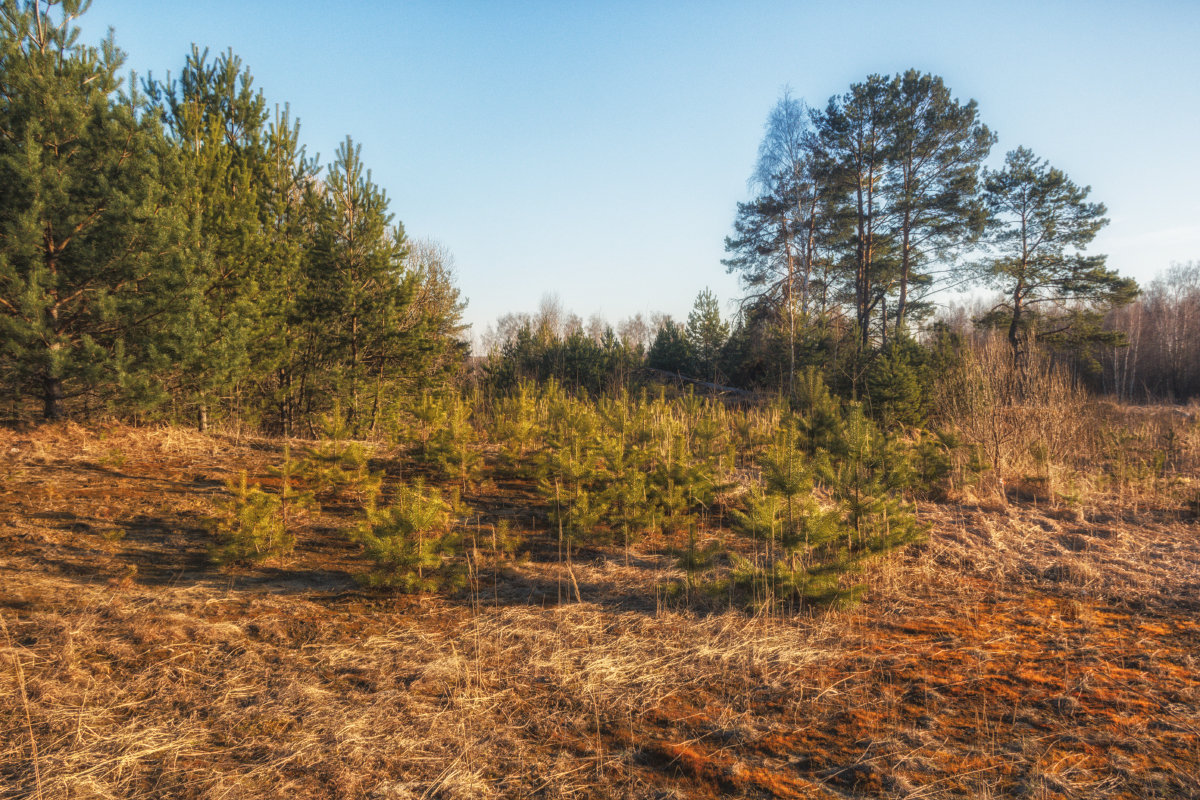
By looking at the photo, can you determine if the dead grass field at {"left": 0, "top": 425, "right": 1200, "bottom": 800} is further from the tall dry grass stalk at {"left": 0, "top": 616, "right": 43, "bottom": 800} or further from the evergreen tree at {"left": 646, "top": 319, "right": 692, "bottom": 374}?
the evergreen tree at {"left": 646, "top": 319, "right": 692, "bottom": 374}

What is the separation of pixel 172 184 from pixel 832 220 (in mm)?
19191

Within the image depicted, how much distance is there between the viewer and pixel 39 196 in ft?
20.1

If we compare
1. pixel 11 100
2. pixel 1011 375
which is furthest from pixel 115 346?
pixel 1011 375

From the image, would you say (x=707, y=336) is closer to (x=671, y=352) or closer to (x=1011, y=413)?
→ (x=671, y=352)

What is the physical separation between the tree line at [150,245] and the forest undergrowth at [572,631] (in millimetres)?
1018

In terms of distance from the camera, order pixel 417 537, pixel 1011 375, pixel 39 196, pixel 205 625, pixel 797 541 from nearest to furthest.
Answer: pixel 205 625 < pixel 797 541 < pixel 417 537 < pixel 39 196 < pixel 1011 375

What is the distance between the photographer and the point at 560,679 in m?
3.03

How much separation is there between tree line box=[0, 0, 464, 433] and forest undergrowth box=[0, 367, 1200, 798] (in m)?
1.02

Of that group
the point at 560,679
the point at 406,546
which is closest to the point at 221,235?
the point at 406,546

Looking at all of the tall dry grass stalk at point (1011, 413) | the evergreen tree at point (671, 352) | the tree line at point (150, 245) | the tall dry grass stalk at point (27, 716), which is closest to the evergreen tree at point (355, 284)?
the tree line at point (150, 245)

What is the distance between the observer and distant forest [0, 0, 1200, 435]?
6.41 metres

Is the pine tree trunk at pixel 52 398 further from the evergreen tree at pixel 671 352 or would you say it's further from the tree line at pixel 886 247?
the evergreen tree at pixel 671 352

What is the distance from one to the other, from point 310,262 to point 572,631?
8.74 meters

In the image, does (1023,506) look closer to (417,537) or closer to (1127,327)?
(417,537)
